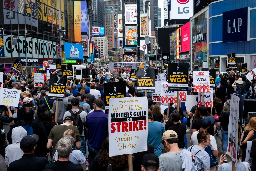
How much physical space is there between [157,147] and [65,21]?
66732mm

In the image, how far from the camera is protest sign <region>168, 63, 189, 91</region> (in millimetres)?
10547

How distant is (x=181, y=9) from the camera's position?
9412 cm

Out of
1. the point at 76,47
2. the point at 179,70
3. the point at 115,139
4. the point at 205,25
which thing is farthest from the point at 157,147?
the point at 76,47

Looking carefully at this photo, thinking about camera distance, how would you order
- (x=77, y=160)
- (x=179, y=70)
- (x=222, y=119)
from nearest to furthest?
(x=77, y=160), (x=222, y=119), (x=179, y=70)

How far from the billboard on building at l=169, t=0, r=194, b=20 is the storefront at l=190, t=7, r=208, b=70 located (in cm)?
3019

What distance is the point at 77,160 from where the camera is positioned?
5.75 m

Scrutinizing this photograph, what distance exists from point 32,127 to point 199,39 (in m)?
52.2

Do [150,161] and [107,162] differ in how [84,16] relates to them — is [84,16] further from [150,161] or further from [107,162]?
[150,161]

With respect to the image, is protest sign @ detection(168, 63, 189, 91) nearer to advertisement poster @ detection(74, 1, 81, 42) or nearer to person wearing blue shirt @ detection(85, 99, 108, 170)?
person wearing blue shirt @ detection(85, 99, 108, 170)

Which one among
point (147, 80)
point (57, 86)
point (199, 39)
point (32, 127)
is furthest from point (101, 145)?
point (199, 39)

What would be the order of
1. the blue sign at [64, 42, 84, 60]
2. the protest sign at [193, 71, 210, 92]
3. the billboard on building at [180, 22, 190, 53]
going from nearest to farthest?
the protest sign at [193, 71, 210, 92] < the billboard on building at [180, 22, 190, 53] < the blue sign at [64, 42, 84, 60]

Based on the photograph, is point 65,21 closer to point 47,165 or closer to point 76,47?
point 76,47

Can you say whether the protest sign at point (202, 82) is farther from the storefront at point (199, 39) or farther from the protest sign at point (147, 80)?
the storefront at point (199, 39)

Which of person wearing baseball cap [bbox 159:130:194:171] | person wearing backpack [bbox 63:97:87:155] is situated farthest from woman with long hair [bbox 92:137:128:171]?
person wearing backpack [bbox 63:97:87:155]
